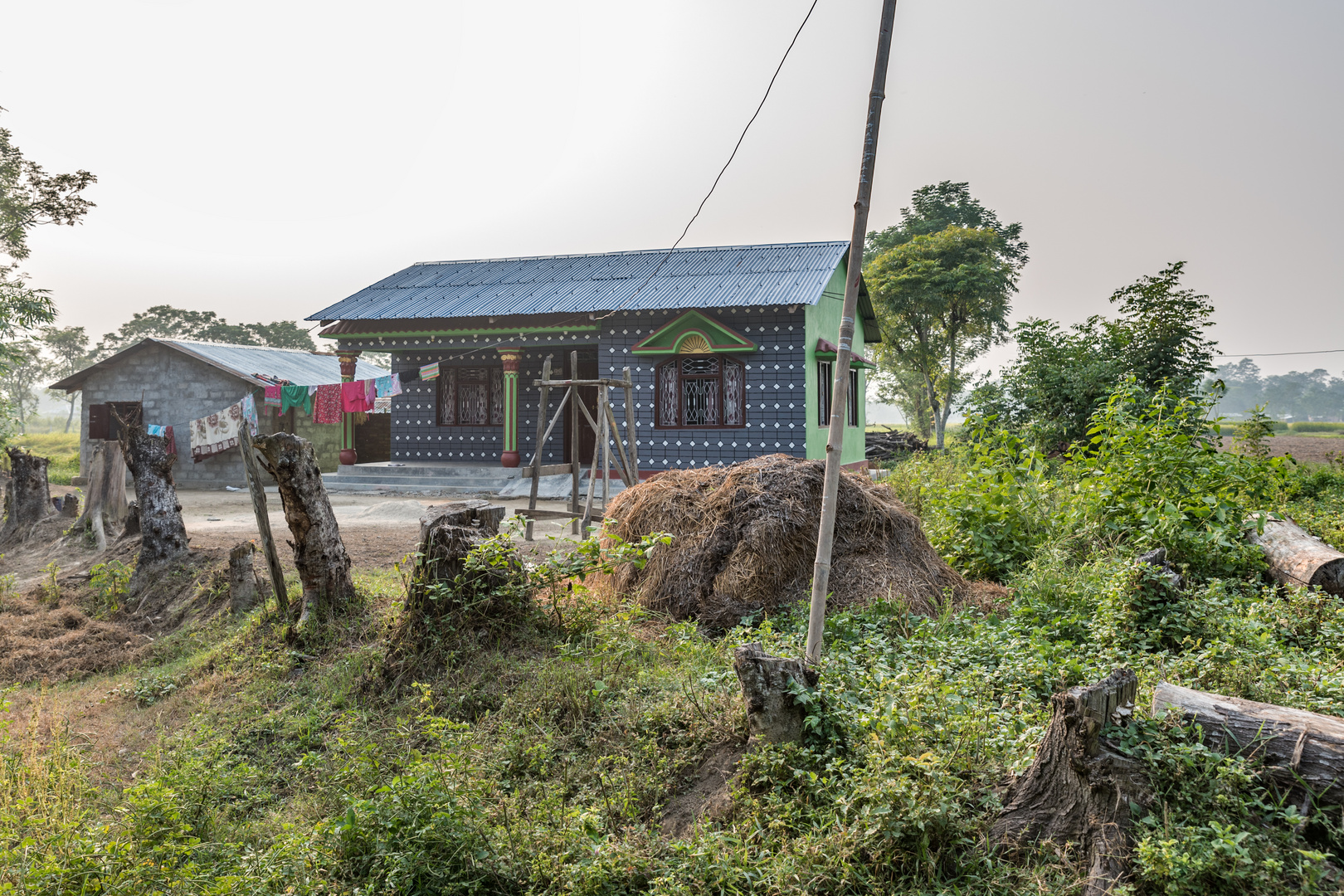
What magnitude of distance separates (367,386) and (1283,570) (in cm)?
1588

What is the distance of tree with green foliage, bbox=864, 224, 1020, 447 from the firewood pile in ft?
4.87

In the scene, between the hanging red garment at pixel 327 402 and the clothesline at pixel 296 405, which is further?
the hanging red garment at pixel 327 402

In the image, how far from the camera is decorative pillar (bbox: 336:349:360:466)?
17.7m

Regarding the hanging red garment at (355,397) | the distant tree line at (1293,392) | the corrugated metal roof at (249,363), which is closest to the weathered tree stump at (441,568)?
the hanging red garment at (355,397)

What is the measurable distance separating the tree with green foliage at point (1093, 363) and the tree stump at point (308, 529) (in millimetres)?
10077

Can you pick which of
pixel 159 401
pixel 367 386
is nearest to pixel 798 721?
pixel 367 386

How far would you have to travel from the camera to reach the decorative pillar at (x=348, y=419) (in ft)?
58.1

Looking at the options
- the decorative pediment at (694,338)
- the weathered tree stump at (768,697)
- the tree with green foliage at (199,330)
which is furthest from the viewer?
the tree with green foliage at (199,330)

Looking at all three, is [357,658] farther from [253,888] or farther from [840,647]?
[840,647]

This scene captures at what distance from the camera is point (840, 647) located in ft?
15.8

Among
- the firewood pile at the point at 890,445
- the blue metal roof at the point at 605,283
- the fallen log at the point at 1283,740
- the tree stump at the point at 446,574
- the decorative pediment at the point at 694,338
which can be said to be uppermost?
the blue metal roof at the point at 605,283

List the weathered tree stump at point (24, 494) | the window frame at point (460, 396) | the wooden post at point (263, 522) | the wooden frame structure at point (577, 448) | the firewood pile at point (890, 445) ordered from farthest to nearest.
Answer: the firewood pile at point (890, 445), the window frame at point (460, 396), the weathered tree stump at point (24, 494), the wooden frame structure at point (577, 448), the wooden post at point (263, 522)

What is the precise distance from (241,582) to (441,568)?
285cm

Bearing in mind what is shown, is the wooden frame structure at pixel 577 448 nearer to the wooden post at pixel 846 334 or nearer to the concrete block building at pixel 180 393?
the wooden post at pixel 846 334
